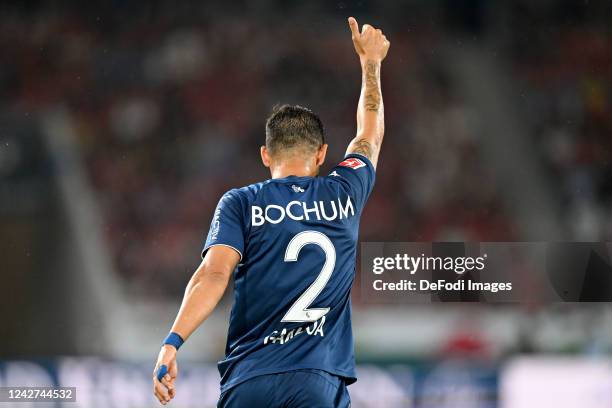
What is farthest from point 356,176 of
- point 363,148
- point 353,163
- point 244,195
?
point 244,195

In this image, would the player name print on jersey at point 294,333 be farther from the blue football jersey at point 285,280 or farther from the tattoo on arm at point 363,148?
the tattoo on arm at point 363,148

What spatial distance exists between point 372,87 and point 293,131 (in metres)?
0.45

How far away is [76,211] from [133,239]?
A: 37cm

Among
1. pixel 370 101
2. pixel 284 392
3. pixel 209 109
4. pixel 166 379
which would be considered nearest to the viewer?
pixel 166 379

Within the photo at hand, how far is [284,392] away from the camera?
194 cm

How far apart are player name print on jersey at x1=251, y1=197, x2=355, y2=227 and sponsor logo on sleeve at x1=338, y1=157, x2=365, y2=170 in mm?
186

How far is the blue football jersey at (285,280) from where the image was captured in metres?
1.98

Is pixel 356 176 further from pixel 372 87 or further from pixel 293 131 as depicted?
pixel 372 87

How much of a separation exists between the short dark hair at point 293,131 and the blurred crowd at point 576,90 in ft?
9.26

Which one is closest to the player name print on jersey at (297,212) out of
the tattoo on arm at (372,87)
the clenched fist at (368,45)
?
the tattoo on arm at (372,87)

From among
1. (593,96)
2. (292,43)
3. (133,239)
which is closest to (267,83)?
(292,43)

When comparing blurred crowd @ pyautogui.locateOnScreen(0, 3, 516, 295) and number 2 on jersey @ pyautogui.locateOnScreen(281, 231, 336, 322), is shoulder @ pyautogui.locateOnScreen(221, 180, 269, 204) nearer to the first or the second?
number 2 on jersey @ pyautogui.locateOnScreen(281, 231, 336, 322)

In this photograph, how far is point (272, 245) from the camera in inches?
78.6

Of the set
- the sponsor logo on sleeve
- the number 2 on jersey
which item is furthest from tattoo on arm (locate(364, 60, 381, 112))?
the number 2 on jersey
